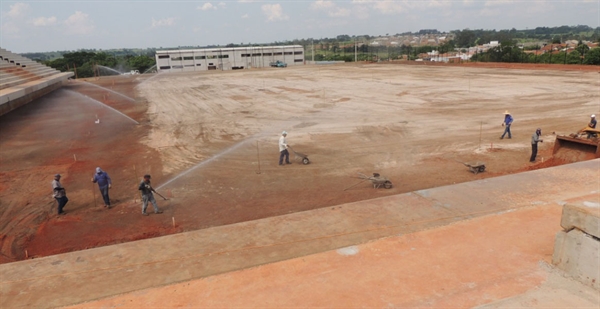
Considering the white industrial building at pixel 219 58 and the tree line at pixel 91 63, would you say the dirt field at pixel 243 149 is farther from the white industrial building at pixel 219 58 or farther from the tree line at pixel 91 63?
the white industrial building at pixel 219 58

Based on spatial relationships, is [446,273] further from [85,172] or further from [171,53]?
[171,53]

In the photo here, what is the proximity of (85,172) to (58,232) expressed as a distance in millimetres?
6201

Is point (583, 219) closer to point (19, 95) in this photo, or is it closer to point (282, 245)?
point (282, 245)

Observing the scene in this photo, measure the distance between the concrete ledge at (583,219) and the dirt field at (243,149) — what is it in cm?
674

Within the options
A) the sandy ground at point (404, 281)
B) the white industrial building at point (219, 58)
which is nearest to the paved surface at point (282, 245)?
the sandy ground at point (404, 281)

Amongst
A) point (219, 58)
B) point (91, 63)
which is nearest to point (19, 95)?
point (91, 63)

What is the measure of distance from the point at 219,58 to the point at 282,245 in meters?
108

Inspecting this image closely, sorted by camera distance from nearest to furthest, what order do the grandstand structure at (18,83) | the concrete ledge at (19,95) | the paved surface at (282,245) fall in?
the paved surface at (282,245) < the concrete ledge at (19,95) < the grandstand structure at (18,83)

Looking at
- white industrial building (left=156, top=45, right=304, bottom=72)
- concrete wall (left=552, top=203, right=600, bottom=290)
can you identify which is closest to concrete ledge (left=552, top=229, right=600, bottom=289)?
concrete wall (left=552, top=203, right=600, bottom=290)

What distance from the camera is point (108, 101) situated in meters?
38.6

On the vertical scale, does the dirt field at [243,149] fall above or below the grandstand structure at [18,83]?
below

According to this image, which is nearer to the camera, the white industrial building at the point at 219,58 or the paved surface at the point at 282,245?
the paved surface at the point at 282,245

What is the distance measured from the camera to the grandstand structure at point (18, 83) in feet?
98.4

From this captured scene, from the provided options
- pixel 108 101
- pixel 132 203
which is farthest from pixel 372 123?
pixel 108 101
